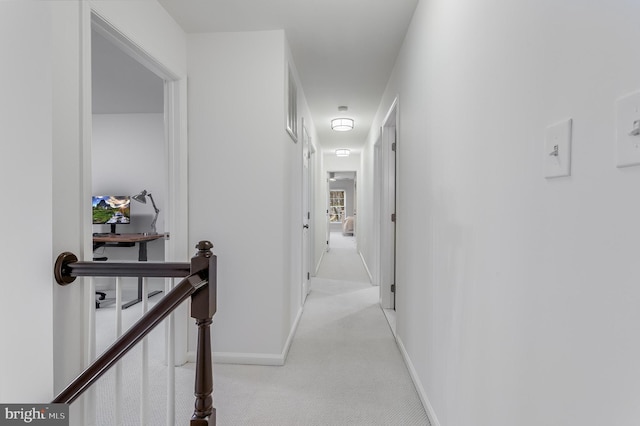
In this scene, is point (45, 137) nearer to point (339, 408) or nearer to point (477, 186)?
point (477, 186)

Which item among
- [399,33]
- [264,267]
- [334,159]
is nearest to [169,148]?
[264,267]

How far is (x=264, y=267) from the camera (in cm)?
261

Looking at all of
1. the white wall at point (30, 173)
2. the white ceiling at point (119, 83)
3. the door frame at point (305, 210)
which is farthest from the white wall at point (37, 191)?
the door frame at point (305, 210)

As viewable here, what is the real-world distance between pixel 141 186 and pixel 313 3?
3777 millimetres

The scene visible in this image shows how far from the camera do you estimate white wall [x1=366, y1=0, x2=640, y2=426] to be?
2.13ft

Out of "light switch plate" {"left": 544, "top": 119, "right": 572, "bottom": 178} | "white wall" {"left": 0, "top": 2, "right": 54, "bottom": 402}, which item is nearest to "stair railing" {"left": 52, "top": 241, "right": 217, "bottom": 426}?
"white wall" {"left": 0, "top": 2, "right": 54, "bottom": 402}

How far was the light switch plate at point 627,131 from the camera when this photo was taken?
0.59 meters

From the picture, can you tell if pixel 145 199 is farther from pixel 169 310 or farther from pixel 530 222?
pixel 530 222

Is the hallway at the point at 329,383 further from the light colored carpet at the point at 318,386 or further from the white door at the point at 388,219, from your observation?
the white door at the point at 388,219

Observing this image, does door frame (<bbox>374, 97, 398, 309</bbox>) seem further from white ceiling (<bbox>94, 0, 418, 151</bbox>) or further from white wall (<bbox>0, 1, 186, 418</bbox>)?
white wall (<bbox>0, 1, 186, 418</bbox>)

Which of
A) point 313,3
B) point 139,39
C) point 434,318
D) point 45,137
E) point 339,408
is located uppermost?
point 313,3

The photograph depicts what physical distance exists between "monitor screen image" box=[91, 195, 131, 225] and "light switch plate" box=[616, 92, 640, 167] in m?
5.16

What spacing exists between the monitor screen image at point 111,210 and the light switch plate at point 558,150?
197 inches

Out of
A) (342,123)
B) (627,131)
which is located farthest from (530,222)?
(342,123)
